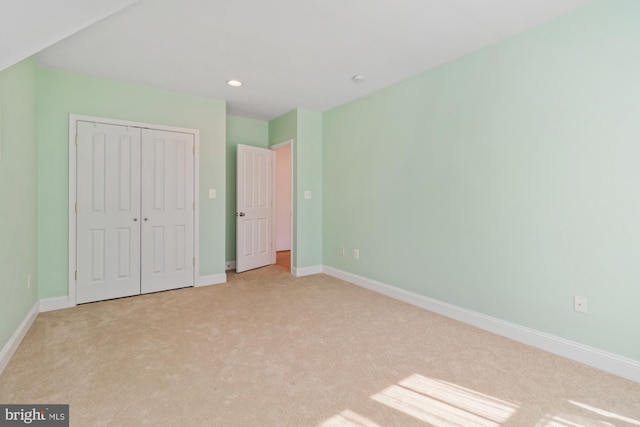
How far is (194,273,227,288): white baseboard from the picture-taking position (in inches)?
160

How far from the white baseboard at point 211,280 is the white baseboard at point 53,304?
1336 mm

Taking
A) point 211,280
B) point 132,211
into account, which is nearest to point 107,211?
point 132,211

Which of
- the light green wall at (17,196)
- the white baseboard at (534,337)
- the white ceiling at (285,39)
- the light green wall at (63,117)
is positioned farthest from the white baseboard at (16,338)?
the white baseboard at (534,337)

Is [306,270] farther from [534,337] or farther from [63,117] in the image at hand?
[63,117]

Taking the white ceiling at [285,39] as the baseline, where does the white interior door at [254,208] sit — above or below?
below

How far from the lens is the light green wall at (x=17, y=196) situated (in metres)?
2.16

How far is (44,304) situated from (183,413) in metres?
2.61

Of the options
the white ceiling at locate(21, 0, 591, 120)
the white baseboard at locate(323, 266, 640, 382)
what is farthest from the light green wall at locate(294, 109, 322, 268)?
the white baseboard at locate(323, 266, 640, 382)

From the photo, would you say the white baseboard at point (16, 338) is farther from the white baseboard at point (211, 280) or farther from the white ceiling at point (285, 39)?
the white ceiling at point (285, 39)

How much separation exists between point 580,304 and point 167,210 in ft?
13.8

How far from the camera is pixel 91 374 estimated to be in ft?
6.56

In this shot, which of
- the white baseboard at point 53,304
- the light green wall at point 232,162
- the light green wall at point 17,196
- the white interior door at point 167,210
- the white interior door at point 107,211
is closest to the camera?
the light green wall at point 17,196

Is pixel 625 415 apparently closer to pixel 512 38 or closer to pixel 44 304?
pixel 512 38

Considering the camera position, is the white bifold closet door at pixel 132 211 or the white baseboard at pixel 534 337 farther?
the white bifold closet door at pixel 132 211
